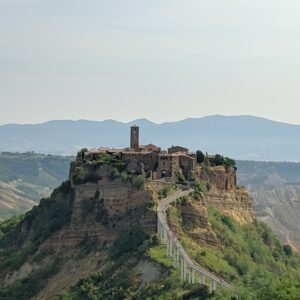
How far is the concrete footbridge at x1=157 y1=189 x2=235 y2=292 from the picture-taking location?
56.2 metres

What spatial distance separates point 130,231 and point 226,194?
44.1ft

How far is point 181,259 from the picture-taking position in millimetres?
58562

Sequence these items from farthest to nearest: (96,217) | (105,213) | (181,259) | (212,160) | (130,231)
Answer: (212,160) < (96,217) < (105,213) < (130,231) < (181,259)

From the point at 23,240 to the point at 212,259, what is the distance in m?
21.0

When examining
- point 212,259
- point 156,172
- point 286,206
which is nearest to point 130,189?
point 156,172

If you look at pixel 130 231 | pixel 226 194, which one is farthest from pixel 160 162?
pixel 130 231

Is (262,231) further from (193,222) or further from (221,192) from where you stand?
(193,222)

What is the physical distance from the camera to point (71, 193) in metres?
75.9

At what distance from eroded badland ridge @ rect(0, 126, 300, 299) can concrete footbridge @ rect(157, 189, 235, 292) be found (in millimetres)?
495

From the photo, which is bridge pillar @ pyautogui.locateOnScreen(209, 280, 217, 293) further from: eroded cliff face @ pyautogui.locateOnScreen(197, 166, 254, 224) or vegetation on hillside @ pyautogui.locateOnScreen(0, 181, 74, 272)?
vegetation on hillside @ pyautogui.locateOnScreen(0, 181, 74, 272)

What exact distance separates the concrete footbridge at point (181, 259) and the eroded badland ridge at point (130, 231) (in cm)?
49

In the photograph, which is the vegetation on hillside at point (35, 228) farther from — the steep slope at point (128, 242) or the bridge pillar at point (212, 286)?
the bridge pillar at point (212, 286)

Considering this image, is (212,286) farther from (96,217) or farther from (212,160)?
(212,160)

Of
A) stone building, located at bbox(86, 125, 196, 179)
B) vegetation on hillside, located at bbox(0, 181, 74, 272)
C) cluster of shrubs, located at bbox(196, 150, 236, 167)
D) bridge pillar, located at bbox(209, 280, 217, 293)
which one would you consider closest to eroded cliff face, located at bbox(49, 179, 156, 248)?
vegetation on hillside, located at bbox(0, 181, 74, 272)
